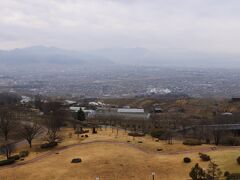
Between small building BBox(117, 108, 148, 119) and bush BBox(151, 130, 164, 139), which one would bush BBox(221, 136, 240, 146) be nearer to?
bush BBox(151, 130, 164, 139)

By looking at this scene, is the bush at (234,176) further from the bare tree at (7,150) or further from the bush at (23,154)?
the bare tree at (7,150)

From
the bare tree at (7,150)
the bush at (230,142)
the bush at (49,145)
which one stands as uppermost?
the bush at (230,142)

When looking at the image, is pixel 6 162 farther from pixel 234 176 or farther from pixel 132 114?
pixel 132 114

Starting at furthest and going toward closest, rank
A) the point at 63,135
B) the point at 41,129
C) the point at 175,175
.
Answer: the point at 41,129
the point at 63,135
the point at 175,175

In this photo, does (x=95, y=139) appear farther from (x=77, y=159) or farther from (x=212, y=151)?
(x=212, y=151)

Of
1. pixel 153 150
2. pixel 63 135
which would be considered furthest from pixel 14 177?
pixel 63 135

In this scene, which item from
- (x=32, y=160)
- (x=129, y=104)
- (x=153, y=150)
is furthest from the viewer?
(x=129, y=104)

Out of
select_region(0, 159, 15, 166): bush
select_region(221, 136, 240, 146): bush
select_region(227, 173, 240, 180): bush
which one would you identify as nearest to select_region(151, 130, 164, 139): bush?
select_region(221, 136, 240, 146): bush

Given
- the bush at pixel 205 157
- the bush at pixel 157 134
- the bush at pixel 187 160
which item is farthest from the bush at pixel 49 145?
the bush at pixel 205 157

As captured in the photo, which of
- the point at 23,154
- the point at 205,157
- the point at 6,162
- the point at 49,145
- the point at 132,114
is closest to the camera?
the point at 205,157

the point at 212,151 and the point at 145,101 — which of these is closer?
the point at 212,151

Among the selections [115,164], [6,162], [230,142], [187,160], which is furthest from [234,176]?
[6,162]
